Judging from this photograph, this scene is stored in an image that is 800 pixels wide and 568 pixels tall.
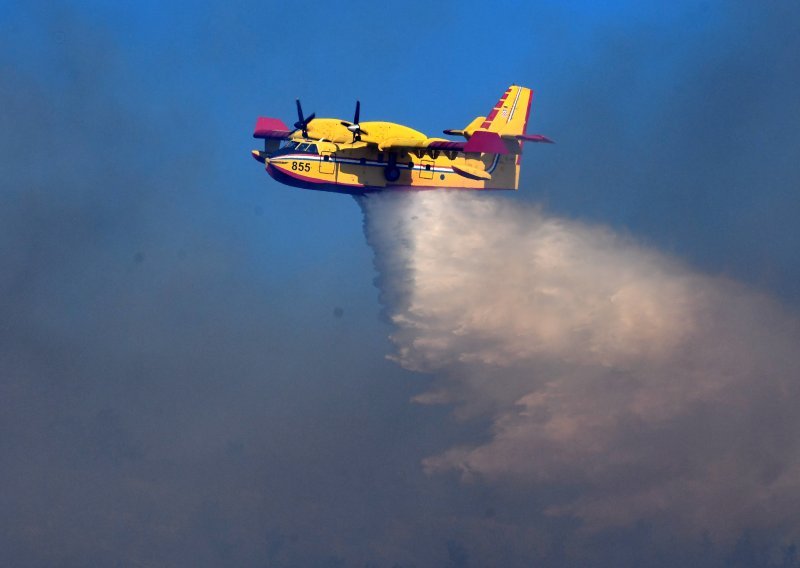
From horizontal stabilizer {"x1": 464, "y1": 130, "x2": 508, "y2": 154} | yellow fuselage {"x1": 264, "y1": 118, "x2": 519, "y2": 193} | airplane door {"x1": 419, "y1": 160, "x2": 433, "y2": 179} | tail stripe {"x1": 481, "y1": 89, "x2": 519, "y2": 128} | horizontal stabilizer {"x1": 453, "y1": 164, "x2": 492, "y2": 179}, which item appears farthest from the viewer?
tail stripe {"x1": 481, "y1": 89, "x2": 519, "y2": 128}

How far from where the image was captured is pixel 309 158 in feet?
173

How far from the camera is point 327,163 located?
174 feet

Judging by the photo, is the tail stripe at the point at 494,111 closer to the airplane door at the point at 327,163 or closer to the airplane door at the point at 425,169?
the airplane door at the point at 425,169

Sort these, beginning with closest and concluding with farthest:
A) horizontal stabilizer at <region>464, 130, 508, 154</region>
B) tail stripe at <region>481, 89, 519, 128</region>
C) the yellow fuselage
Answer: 1. horizontal stabilizer at <region>464, 130, 508, 154</region>
2. the yellow fuselage
3. tail stripe at <region>481, 89, 519, 128</region>

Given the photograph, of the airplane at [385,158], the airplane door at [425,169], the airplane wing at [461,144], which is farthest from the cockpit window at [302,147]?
the airplane door at [425,169]

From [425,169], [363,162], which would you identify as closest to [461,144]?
[425,169]

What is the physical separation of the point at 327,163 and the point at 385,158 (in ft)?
8.25

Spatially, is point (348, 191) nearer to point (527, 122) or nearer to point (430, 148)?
point (430, 148)

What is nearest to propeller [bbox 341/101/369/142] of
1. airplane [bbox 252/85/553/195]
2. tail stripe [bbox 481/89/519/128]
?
airplane [bbox 252/85/553/195]

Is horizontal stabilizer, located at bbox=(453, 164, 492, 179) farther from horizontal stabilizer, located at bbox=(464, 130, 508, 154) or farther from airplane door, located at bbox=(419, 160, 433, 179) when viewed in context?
horizontal stabilizer, located at bbox=(464, 130, 508, 154)

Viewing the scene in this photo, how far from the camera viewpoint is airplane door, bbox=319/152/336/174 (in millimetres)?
52875

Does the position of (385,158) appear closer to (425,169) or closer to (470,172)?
(425,169)

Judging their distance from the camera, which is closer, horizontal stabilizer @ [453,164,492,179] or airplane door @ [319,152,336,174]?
airplane door @ [319,152,336,174]

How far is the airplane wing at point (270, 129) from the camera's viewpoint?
Result: 56906mm
